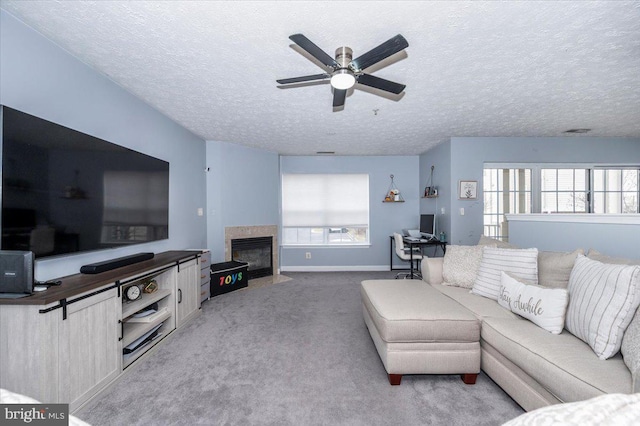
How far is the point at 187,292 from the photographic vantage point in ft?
9.53

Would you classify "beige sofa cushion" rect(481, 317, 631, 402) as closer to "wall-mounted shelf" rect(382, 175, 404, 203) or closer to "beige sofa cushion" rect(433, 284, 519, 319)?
"beige sofa cushion" rect(433, 284, 519, 319)

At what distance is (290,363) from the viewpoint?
2117 mm

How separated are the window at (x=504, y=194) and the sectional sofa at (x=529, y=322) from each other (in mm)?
2075

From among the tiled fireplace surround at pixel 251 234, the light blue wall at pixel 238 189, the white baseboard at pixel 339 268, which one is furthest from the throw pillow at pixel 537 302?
the light blue wall at pixel 238 189

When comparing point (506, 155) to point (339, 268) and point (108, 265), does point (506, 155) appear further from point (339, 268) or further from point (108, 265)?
point (108, 265)

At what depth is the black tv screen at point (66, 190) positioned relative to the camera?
5.10 feet

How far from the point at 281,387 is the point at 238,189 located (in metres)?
3.52

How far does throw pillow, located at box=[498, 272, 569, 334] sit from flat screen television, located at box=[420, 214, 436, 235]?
2.70 metres

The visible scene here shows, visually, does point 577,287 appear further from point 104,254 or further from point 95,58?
point 95,58

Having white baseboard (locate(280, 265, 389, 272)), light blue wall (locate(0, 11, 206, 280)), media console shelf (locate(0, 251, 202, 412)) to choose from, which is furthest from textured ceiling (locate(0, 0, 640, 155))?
white baseboard (locate(280, 265, 389, 272))

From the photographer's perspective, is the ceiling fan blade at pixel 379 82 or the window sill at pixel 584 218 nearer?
the ceiling fan blade at pixel 379 82

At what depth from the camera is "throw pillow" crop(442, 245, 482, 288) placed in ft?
8.32

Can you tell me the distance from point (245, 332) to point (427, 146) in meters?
4.29

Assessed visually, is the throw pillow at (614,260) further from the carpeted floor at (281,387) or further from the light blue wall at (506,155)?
the light blue wall at (506,155)
